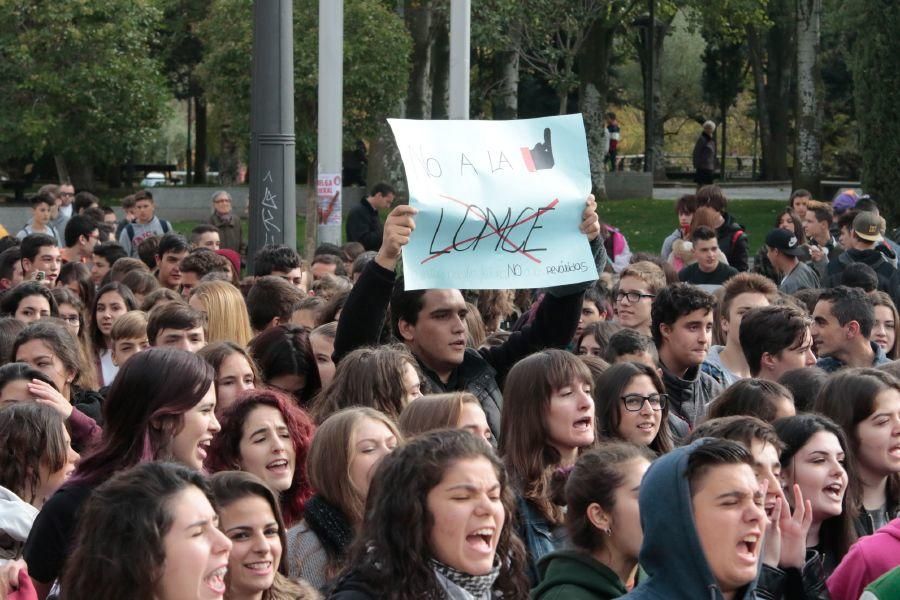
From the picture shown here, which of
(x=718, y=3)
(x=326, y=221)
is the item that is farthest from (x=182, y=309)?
(x=718, y=3)

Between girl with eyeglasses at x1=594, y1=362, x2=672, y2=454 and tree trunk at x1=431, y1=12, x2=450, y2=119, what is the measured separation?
28554mm

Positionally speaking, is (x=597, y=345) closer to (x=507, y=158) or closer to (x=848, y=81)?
(x=507, y=158)

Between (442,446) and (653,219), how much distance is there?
1103 inches

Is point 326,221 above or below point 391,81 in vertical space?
below

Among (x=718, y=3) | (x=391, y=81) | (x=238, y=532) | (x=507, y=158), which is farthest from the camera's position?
(x=718, y=3)

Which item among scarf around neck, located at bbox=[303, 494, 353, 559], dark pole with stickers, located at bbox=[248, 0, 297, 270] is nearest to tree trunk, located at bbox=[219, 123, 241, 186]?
dark pole with stickers, located at bbox=[248, 0, 297, 270]

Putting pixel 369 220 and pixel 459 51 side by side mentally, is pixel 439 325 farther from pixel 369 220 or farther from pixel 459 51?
pixel 369 220

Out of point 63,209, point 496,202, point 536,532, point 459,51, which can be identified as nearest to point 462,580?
point 536,532

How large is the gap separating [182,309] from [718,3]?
26.0 m

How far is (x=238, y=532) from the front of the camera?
472 centimetres

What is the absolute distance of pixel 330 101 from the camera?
48.5 feet

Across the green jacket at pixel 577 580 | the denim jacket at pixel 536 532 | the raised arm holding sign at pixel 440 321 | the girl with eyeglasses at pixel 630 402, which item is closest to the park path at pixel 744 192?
the raised arm holding sign at pixel 440 321

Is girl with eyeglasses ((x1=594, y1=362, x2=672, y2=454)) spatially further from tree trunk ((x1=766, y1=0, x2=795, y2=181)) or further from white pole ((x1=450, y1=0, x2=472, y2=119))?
tree trunk ((x1=766, y1=0, x2=795, y2=181))

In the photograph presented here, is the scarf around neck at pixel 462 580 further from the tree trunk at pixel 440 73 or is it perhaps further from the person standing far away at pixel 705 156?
the tree trunk at pixel 440 73
